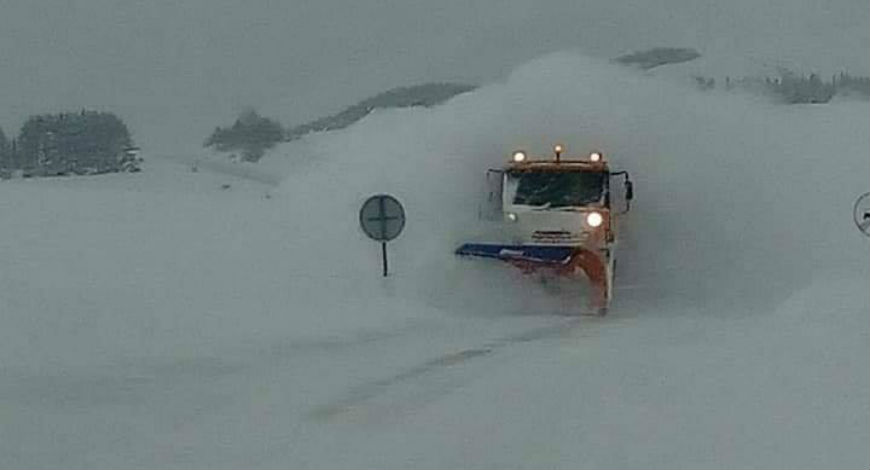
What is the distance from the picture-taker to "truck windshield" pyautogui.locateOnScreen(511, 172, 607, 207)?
22.5m

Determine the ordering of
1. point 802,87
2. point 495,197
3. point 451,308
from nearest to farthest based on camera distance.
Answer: point 451,308 < point 495,197 < point 802,87

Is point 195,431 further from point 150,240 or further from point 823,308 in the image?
point 150,240

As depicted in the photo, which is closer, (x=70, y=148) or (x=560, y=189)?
(x=560, y=189)

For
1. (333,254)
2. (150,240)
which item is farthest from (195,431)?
(150,240)

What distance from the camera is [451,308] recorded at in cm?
2120

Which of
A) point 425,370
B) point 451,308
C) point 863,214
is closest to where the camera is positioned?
point 425,370

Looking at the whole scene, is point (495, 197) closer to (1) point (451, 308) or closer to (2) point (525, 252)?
(2) point (525, 252)

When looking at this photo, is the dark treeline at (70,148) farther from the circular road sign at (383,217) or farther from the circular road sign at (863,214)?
the circular road sign at (863,214)

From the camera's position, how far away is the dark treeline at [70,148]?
41.0 metres

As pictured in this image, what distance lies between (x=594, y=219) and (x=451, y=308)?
8.45ft

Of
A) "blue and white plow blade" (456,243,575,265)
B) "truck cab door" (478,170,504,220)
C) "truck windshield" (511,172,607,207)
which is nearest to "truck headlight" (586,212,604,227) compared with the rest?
"truck windshield" (511,172,607,207)

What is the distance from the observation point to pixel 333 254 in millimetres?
26047

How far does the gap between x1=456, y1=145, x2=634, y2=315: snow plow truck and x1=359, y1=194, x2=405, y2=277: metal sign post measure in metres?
1.97

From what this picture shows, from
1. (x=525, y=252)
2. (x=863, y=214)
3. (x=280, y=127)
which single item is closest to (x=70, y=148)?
(x=280, y=127)
